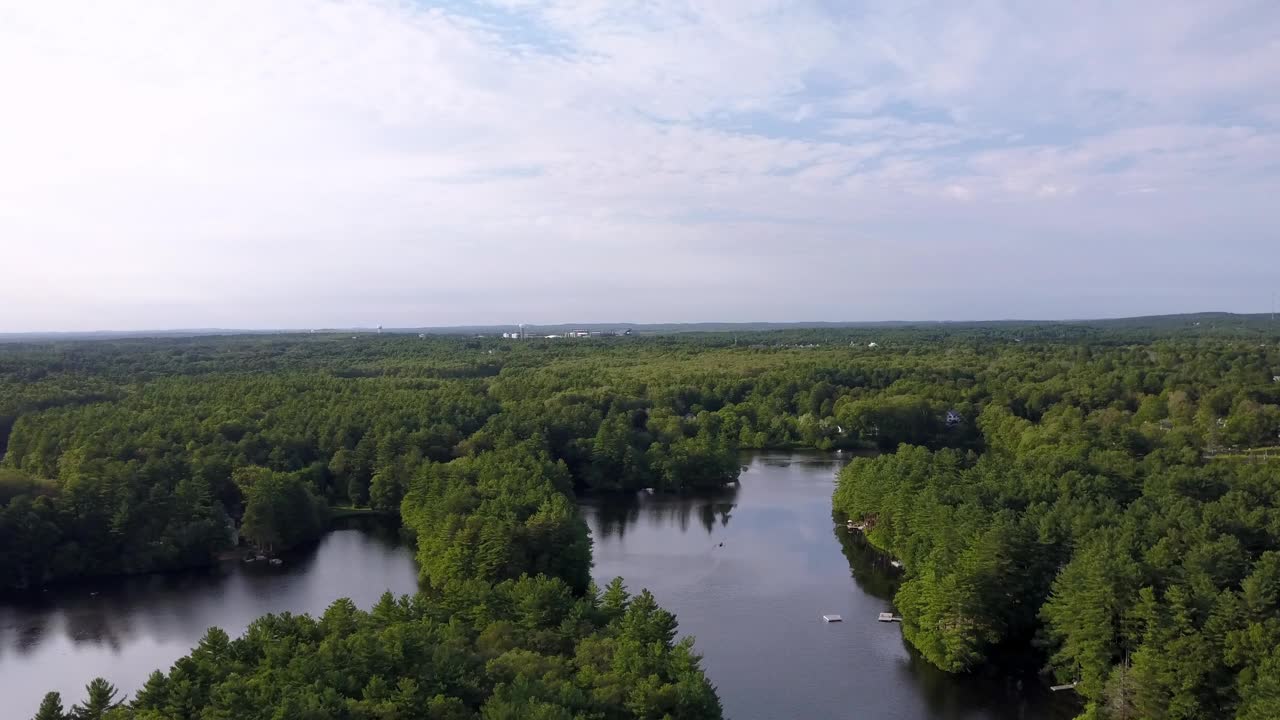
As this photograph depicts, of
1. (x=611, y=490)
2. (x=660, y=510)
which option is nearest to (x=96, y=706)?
(x=660, y=510)

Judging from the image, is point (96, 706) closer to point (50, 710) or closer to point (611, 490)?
point (50, 710)

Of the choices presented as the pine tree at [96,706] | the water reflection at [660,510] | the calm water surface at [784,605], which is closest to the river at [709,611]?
the calm water surface at [784,605]

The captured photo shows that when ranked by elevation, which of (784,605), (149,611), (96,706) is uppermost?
(96,706)

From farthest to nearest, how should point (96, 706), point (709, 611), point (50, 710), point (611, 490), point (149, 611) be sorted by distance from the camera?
point (611, 490) < point (149, 611) < point (709, 611) < point (96, 706) < point (50, 710)

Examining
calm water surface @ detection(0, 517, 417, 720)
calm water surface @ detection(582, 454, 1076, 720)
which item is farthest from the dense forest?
calm water surface @ detection(0, 517, 417, 720)

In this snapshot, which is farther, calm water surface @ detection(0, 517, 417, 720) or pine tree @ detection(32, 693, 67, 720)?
calm water surface @ detection(0, 517, 417, 720)

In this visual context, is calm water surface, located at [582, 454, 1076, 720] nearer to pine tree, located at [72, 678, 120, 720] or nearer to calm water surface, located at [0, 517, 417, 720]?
calm water surface, located at [0, 517, 417, 720]
